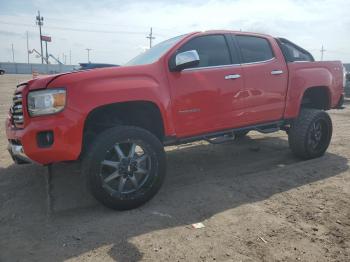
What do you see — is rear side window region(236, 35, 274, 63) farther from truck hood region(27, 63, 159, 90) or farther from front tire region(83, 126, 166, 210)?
front tire region(83, 126, 166, 210)

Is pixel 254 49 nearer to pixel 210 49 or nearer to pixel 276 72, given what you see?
pixel 276 72

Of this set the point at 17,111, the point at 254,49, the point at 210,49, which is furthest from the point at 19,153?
the point at 254,49

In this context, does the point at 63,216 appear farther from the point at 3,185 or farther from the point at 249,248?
the point at 249,248

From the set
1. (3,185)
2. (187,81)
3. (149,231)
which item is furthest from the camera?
(3,185)

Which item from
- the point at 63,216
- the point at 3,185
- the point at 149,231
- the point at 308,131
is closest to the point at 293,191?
the point at 308,131

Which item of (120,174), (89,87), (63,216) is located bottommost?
(63,216)

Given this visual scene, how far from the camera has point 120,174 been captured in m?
3.74

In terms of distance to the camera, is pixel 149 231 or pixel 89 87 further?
pixel 89 87

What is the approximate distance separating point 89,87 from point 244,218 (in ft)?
6.68

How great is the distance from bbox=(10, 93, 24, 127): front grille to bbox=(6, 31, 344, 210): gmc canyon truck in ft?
0.08

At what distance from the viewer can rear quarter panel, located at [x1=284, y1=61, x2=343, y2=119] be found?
538cm

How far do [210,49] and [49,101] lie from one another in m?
2.22

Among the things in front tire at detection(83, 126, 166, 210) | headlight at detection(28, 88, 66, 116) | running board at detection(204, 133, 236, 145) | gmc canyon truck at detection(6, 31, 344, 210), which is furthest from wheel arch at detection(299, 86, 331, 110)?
headlight at detection(28, 88, 66, 116)

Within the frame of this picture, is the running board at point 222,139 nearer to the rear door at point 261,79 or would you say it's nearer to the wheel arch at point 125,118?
the rear door at point 261,79
